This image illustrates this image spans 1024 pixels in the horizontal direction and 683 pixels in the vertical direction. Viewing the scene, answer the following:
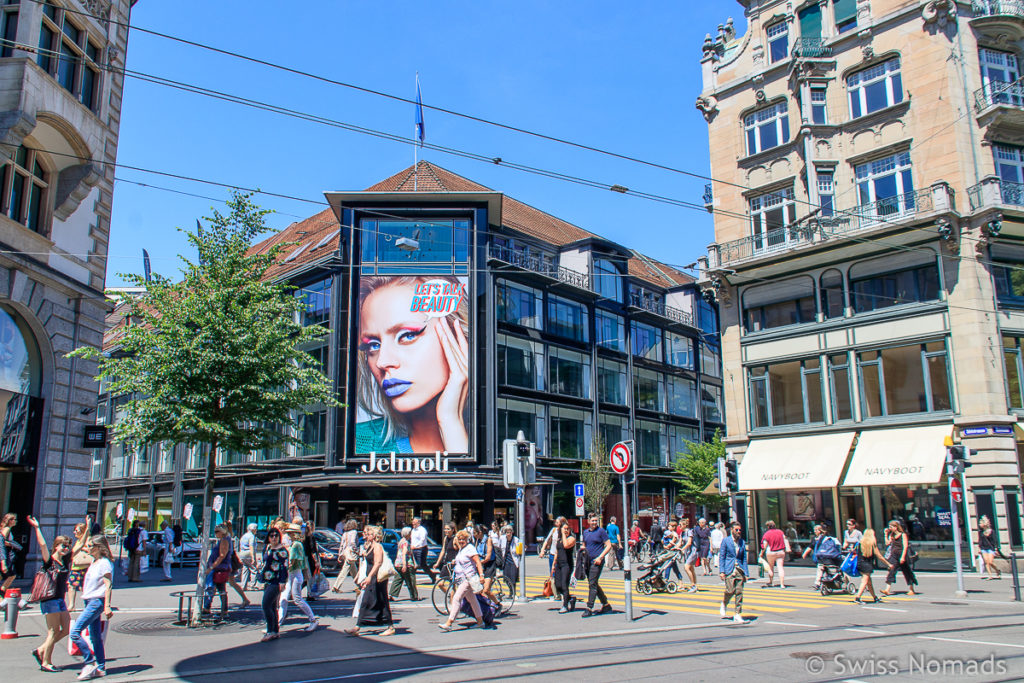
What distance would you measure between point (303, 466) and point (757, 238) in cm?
2518

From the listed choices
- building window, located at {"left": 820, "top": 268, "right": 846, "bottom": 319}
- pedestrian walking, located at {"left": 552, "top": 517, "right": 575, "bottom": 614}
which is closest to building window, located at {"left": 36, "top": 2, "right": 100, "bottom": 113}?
pedestrian walking, located at {"left": 552, "top": 517, "right": 575, "bottom": 614}

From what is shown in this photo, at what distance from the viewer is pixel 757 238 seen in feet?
96.7

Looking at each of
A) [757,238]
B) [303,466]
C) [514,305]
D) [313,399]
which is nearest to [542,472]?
[514,305]

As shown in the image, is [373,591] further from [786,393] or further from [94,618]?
[786,393]

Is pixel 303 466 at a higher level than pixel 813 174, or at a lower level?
lower

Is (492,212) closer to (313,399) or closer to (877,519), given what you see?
(877,519)

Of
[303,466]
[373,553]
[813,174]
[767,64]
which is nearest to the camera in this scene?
[373,553]

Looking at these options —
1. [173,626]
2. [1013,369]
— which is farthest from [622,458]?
[1013,369]

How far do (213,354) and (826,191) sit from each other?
2246 cm

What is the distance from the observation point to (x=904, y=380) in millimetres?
25594

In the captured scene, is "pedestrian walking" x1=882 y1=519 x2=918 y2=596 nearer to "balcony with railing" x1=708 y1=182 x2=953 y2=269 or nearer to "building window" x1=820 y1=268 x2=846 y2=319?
"building window" x1=820 y1=268 x2=846 y2=319

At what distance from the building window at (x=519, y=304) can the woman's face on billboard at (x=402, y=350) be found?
3901mm

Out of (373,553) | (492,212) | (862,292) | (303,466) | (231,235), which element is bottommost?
(373,553)

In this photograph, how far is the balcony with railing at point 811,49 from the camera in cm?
2884
